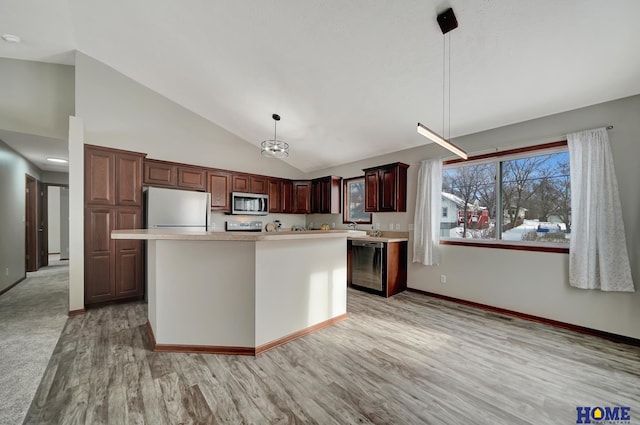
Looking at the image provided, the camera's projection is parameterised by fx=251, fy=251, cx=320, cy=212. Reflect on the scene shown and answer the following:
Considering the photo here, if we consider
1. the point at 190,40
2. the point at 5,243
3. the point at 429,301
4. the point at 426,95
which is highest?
the point at 190,40

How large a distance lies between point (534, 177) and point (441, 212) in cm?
128

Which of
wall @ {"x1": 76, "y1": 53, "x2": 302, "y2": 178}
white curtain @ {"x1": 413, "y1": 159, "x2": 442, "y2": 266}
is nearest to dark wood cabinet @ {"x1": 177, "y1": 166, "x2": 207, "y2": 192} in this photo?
wall @ {"x1": 76, "y1": 53, "x2": 302, "y2": 178}

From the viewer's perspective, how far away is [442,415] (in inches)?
65.2

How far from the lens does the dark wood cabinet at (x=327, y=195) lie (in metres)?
5.79

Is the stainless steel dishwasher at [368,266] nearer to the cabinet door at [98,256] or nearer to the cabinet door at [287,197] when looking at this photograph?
the cabinet door at [287,197]

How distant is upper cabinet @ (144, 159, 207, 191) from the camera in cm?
424

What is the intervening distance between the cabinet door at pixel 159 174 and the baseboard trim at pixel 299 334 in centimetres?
344

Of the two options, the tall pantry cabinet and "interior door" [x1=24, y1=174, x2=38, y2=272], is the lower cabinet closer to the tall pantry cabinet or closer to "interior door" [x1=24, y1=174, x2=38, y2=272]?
the tall pantry cabinet

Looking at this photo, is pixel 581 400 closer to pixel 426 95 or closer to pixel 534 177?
pixel 534 177

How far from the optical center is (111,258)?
3.74m

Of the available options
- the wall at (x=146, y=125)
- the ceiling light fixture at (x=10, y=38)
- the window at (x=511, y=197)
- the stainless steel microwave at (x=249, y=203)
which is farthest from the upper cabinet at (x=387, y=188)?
the ceiling light fixture at (x=10, y=38)

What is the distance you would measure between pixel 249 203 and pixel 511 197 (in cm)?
468

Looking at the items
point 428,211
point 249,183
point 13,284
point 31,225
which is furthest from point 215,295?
point 31,225

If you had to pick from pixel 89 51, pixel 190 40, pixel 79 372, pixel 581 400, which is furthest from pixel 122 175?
pixel 581 400
